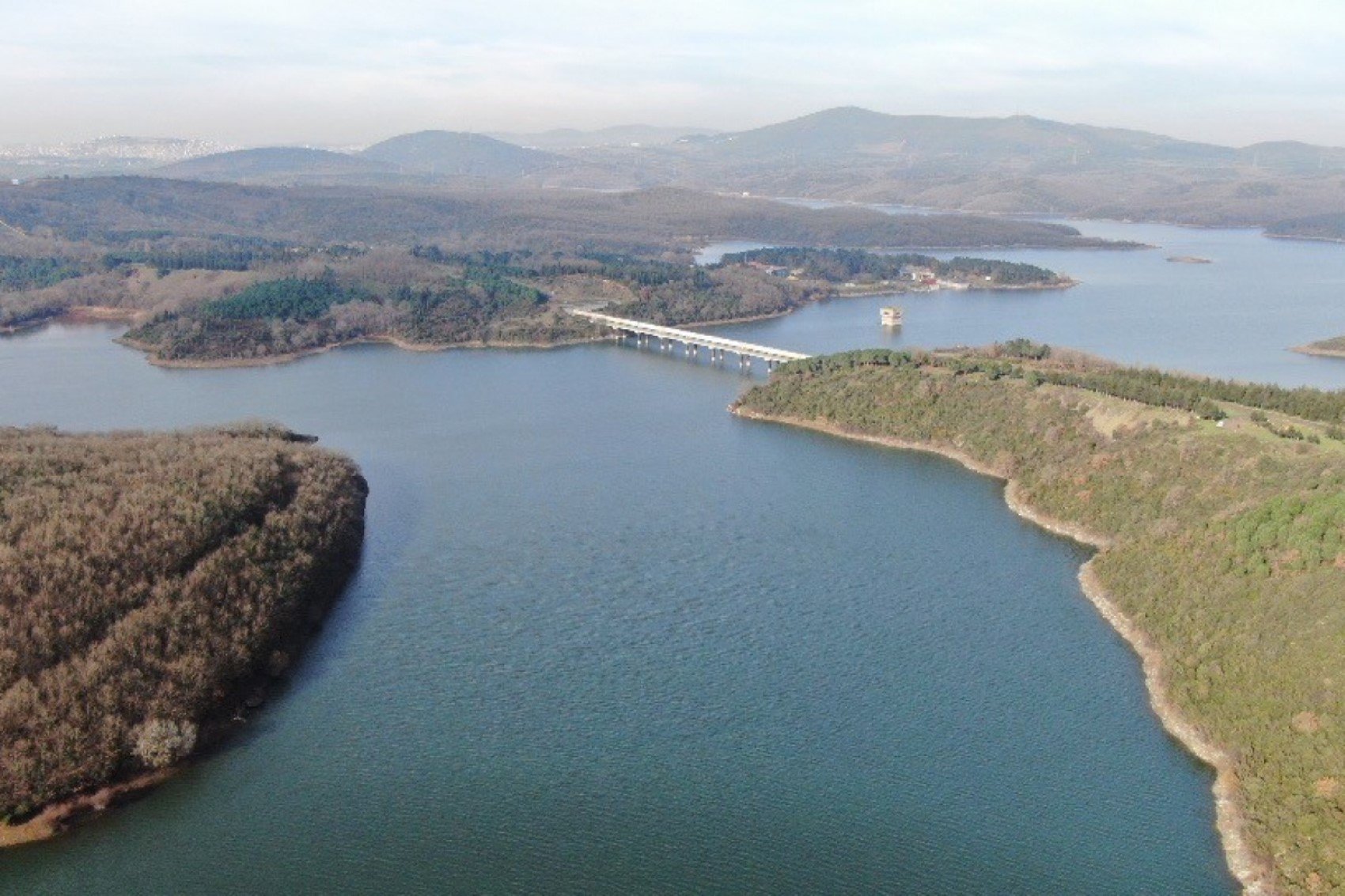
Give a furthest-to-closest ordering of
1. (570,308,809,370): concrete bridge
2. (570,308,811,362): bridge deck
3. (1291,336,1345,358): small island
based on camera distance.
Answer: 1. (1291,336,1345,358): small island
2. (570,308,809,370): concrete bridge
3. (570,308,811,362): bridge deck

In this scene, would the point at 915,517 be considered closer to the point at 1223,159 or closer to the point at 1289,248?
the point at 1289,248

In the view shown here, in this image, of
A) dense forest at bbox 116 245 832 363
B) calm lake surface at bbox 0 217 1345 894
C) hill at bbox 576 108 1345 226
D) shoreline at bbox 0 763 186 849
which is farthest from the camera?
hill at bbox 576 108 1345 226

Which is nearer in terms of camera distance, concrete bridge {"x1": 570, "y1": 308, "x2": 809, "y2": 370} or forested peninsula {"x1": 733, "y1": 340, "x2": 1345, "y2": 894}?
forested peninsula {"x1": 733, "y1": 340, "x2": 1345, "y2": 894}

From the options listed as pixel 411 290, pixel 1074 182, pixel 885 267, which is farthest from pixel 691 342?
pixel 1074 182

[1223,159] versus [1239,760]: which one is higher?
[1223,159]

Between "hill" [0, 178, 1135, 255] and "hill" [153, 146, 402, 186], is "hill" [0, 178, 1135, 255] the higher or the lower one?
the lower one

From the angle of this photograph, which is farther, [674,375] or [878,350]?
[674,375]

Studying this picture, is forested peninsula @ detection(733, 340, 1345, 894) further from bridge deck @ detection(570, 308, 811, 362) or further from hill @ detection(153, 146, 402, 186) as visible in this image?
hill @ detection(153, 146, 402, 186)

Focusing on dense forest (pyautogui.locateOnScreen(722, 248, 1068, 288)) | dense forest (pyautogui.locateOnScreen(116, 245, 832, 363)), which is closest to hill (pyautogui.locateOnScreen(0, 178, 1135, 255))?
dense forest (pyautogui.locateOnScreen(722, 248, 1068, 288))

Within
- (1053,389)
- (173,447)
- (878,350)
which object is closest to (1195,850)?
(1053,389)
